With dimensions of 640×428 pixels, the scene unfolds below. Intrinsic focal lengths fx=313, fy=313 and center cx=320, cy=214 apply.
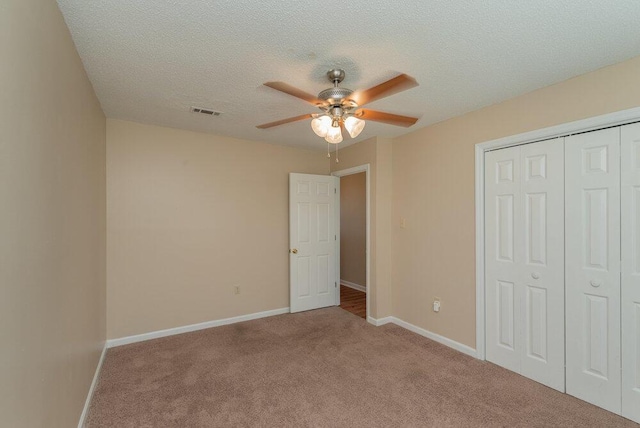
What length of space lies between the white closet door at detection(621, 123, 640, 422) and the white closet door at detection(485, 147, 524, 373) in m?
0.70

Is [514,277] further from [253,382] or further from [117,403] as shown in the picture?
[117,403]

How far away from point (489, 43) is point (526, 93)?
105 cm

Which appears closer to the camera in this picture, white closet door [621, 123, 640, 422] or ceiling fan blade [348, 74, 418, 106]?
ceiling fan blade [348, 74, 418, 106]

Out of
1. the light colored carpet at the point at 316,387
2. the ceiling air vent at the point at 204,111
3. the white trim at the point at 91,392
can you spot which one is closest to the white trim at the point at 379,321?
the light colored carpet at the point at 316,387

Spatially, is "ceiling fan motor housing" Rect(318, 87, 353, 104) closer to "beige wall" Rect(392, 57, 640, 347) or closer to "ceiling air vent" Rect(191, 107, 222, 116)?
"ceiling air vent" Rect(191, 107, 222, 116)

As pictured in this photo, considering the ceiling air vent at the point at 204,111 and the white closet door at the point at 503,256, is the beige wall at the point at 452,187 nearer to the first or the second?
the white closet door at the point at 503,256

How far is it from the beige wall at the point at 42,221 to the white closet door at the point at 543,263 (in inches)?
131

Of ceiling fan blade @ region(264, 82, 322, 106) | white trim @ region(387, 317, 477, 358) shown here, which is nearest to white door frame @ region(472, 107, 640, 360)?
white trim @ region(387, 317, 477, 358)

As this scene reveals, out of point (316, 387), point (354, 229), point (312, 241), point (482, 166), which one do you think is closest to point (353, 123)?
point (482, 166)

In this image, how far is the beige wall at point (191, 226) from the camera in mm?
3480

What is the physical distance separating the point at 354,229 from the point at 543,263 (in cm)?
374

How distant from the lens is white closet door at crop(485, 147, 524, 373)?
9.29 feet

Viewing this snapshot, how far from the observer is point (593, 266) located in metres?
2.36

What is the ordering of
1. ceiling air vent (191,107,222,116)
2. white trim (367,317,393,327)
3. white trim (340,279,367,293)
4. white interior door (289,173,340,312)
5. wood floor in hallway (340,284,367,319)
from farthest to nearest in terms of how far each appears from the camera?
white trim (340,279,367,293) < wood floor in hallway (340,284,367,319) < white interior door (289,173,340,312) < white trim (367,317,393,327) < ceiling air vent (191,107,222,116)
